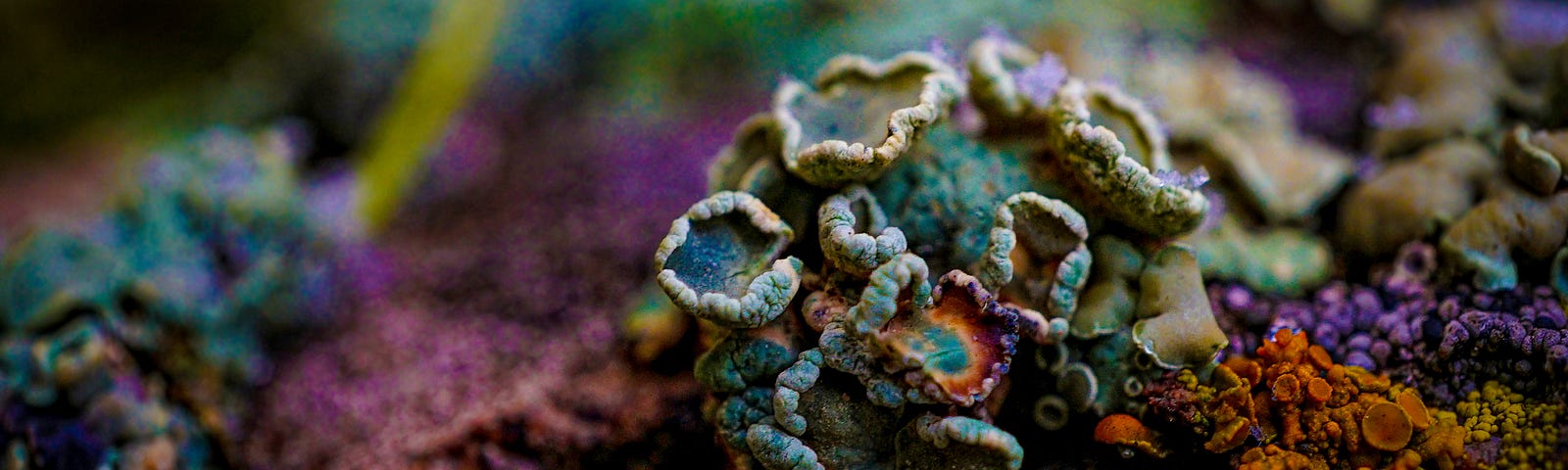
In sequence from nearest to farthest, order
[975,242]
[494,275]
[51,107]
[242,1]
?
[975,242]
[494,275]
[242,1]
[51,107]

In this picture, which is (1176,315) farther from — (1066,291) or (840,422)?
(840,422)

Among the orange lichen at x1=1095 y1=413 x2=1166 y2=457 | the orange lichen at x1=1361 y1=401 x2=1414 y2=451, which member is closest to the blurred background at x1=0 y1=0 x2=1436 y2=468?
the orange lichen at x1=1095 y1=413 x2=1166 y2=457

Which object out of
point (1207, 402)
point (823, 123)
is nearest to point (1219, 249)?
point (1207, 402)

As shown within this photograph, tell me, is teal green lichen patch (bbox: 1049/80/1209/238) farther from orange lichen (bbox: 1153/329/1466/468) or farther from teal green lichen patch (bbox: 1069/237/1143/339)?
orange lichen (bbox: 1153/329/1466/468)

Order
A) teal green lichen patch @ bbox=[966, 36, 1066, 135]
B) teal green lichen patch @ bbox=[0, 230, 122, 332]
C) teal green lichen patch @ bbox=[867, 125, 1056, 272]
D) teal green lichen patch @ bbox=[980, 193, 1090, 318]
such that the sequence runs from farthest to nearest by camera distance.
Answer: teal green lichen patch @ bbox=[0, 230, 122, 332] → teal green lichen patch @ bbox=[966, 36, 1066, 135] → teal green lichen patch @ bbox=[867, 125, 1056, 272] → teal green lichen patch @ bbox=[980, 193, 1090, 318]

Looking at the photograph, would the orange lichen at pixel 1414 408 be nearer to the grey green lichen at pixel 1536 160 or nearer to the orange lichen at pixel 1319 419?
the orange lichen at pixel 1319 419

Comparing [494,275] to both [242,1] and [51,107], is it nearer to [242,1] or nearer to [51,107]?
[242,1]
